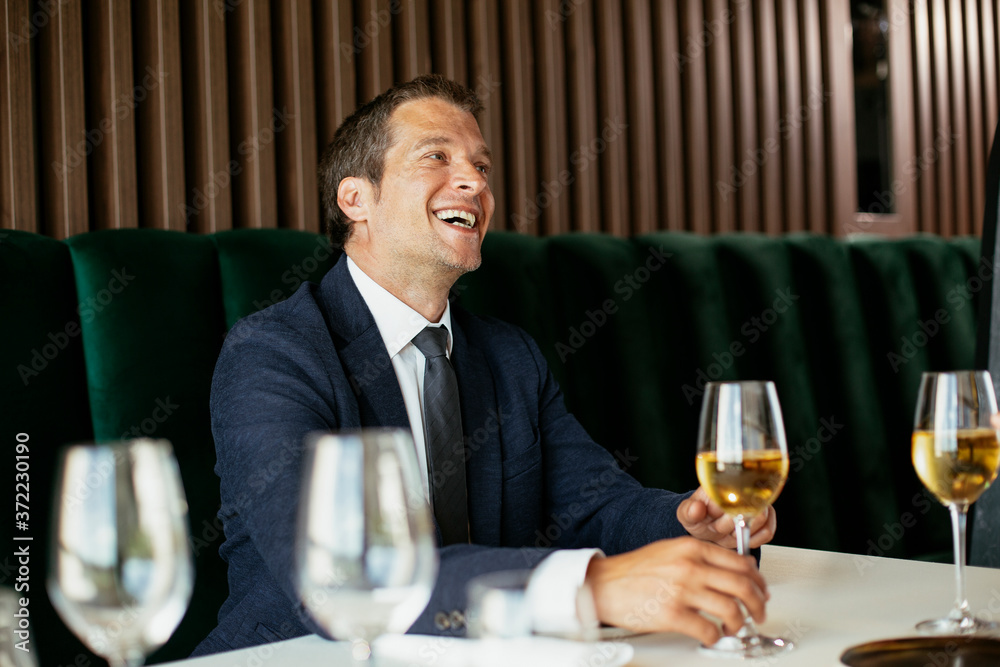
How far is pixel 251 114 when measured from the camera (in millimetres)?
2021

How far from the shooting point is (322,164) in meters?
1.91

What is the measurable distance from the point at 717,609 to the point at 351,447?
0.39 metres

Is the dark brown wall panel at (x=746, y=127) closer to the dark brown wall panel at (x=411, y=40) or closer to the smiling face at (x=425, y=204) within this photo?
the dark brown wall panel at (x=411, y=40)

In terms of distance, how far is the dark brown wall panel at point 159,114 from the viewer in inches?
74.7

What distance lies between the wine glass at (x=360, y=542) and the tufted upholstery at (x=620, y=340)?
1.11 metres

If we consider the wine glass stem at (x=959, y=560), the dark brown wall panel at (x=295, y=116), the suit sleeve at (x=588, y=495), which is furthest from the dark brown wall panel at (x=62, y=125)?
the wine glass stem at (x=959, y=560)

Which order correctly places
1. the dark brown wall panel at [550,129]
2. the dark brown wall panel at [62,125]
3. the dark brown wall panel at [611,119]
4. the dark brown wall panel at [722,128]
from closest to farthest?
the dark brown wall panel at [62,125] < the dark brown wall panel at [550,129] < the dark brown wall panel at [611,119] < the dark brown wall panel at [722,128]

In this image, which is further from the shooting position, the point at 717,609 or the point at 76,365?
the point at 76,365

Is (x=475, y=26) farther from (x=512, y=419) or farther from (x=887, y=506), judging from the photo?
(x=887, y=506)

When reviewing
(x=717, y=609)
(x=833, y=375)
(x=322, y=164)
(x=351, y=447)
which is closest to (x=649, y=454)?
(x=833, y=375)

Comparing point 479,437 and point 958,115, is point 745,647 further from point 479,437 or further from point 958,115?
point 958,115

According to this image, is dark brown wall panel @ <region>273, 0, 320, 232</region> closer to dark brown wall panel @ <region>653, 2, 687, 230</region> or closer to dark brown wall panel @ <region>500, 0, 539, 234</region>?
dark brown wall panel @ <region>500, 0, 539, 234</region>

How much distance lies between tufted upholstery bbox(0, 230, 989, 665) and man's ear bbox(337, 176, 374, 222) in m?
0.11

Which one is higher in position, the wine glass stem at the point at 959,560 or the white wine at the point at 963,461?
the white wine at the point at 963,461
